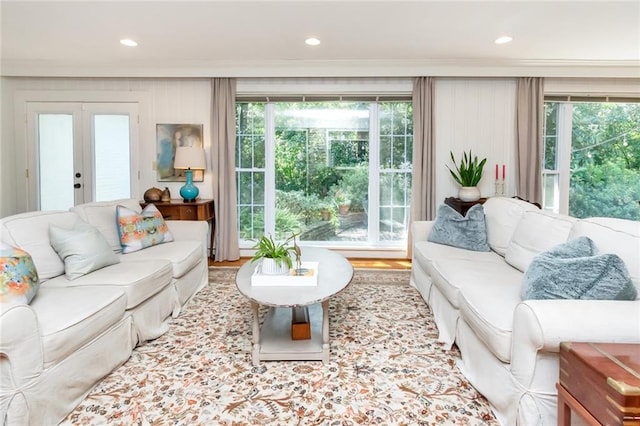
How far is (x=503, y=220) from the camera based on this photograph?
3059 millimetres

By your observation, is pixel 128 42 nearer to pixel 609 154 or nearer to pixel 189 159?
pixel 189 159

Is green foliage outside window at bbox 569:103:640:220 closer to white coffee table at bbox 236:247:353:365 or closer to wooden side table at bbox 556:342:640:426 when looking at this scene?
white coffee table at bbox 236:247:353:365

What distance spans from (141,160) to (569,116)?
5.62 meters

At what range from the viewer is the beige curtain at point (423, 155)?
4562mm

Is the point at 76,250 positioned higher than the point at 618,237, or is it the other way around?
the point at 618,237

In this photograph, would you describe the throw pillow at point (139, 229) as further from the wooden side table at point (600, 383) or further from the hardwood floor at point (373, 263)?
the wooden side table at point (600, 383)

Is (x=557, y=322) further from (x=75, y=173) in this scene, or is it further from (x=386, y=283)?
(x=75, y=173)

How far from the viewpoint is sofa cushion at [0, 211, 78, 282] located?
2.17 metres

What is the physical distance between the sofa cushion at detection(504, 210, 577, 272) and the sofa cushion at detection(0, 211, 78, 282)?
3068 millimetres

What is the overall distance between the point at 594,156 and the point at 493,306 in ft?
13.6

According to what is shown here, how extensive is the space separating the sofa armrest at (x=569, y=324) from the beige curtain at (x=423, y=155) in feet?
10.3

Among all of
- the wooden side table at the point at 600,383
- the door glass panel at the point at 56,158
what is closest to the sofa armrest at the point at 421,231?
the wooden side table at the point at 600,383

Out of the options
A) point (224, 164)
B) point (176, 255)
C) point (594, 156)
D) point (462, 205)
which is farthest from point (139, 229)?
point (594, 156)

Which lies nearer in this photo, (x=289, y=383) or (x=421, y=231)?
(x=289, y=383)
